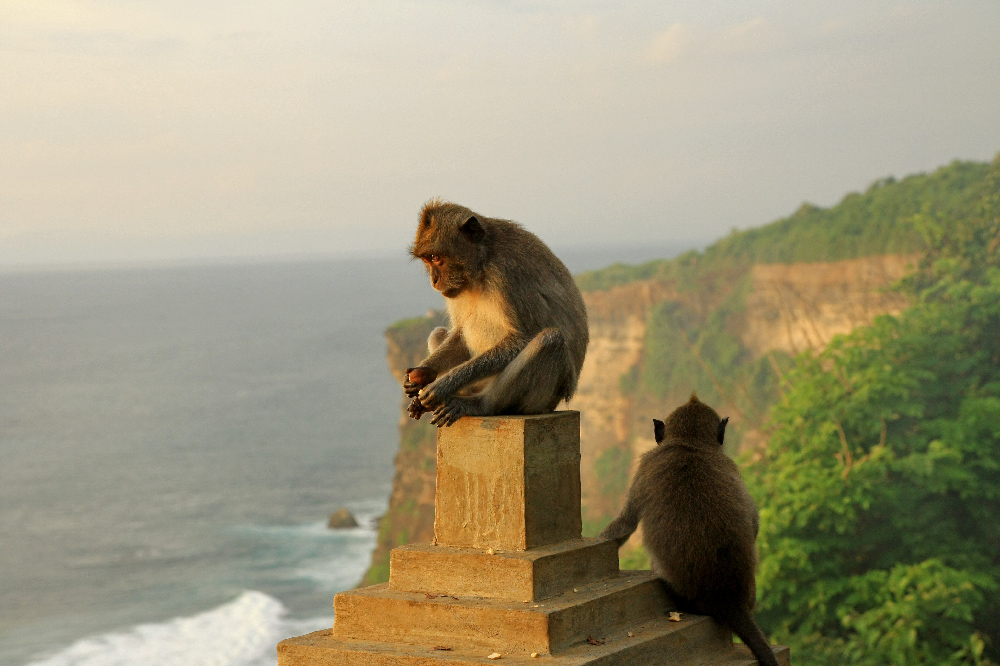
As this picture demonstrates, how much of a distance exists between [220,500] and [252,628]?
32.8 metres

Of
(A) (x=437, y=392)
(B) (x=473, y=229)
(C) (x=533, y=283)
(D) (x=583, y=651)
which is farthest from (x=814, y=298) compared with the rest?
(D) (x=583, y=651)

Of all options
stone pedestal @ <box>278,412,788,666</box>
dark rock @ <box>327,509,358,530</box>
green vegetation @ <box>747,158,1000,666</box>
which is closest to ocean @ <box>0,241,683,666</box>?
dark rock @ <box>327,509,358,530</box>

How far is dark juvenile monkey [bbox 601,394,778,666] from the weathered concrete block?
0.50 metres

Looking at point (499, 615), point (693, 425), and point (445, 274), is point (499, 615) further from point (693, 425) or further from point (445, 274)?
point (445, 274)

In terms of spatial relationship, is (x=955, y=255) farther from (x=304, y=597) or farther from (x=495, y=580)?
(x=304, y=597)

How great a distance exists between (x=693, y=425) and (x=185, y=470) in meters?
91.0

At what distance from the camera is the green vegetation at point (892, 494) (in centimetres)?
1675

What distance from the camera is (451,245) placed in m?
6.58

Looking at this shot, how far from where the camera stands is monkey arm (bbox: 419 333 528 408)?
6.48 m

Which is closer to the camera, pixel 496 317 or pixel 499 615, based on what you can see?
pixel 499 615

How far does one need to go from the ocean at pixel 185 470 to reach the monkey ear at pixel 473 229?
90.2 feet

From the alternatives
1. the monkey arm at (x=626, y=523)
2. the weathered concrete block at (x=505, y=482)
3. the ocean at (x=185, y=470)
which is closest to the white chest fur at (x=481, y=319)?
the weathered concrete block at (x=505, y=482)

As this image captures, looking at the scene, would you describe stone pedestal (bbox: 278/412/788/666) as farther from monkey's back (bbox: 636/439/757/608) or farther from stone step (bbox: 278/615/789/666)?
monkey's back (bbox: 636/439/757/608)

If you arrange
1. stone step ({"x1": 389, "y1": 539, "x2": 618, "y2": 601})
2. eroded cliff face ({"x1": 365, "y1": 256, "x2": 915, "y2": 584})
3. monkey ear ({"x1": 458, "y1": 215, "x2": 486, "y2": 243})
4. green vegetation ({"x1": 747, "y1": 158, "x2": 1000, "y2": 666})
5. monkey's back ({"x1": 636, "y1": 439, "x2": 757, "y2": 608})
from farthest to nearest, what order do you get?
eroded cliff face ({"x1": 365, "y1": 256, "x2": 915, "y2": 584}) < green vegetation ({"x1": 747, "y1": 158, "x2": 1000, "y2": 666}) < monkey's back ({"x1": 636, "y1": 439, "x2": 757, "y2": 608}) < monkey ear ({"x1": 458, "y1": 215, "x2": 486, "y2": 243}) < stone step ({"x1": 389, "y1": 539, "x2": 618, "y2": 601})
